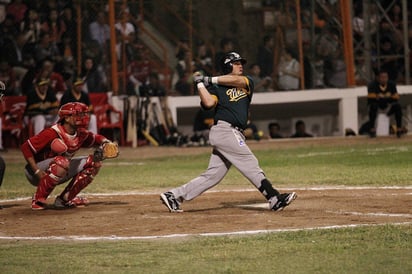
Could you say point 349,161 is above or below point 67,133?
below

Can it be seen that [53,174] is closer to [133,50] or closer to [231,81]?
A: [231,81]

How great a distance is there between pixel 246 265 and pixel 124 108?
15.7 m

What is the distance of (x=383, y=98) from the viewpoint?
75.4 ft

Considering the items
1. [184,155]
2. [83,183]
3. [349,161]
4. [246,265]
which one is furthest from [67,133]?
[184,155]

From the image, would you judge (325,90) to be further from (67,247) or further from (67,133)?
(67,247)

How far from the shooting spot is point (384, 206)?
10.9 metres

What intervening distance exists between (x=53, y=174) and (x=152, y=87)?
40.8 feet

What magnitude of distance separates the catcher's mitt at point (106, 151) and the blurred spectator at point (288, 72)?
13.8 m

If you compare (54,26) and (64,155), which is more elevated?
(54,26)

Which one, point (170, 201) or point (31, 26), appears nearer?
point (170, 201)

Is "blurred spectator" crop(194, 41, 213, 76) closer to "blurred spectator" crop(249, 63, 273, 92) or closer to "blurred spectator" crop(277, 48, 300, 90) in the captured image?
"blurred spectator" crop(249, 63, 273, 92)

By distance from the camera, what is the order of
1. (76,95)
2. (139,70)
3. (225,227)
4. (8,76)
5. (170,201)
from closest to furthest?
(225,227) < (170,201) < (76,95) < (8,76) < (139,70)

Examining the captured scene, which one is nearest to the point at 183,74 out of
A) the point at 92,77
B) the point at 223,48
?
the point at 223,48

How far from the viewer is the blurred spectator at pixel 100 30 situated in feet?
76.0
